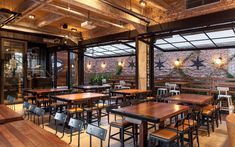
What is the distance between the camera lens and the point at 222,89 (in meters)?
6.27

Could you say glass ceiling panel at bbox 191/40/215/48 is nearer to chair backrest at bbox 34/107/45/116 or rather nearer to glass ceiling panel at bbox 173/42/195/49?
glass ceiling panel at bbox 173/42/195/49

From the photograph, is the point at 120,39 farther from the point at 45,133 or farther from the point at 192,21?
the point at 45,133

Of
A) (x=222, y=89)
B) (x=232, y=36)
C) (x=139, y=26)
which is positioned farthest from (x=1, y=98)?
(x=232, y=36)

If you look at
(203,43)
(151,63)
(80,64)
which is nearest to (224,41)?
(203,43)

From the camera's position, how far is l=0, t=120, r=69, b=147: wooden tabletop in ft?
6.21

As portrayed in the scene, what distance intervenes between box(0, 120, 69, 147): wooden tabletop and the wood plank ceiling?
3.05m

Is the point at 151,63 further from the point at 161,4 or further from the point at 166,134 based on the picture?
the point at 166,134

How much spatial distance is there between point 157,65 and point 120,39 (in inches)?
128

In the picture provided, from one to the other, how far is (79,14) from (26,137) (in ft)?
14.6

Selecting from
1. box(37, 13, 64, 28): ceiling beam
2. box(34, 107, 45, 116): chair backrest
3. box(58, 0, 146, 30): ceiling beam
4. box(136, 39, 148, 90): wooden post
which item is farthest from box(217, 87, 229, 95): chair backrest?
box(37, 13, 64, 28): ceiling beam

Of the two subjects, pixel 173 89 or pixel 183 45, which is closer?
pixel 183 45

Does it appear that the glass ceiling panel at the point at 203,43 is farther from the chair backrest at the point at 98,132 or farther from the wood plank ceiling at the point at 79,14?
the chair backrest at the point at 98,132

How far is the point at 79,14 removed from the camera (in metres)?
5.67

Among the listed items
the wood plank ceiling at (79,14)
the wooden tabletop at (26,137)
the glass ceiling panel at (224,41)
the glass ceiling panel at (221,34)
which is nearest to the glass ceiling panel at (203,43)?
the glass ceiling panel at (224,41)
